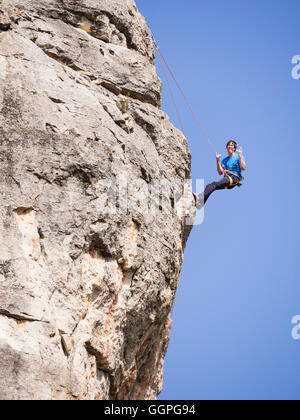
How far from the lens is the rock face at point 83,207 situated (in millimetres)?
11234

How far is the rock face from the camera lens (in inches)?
442

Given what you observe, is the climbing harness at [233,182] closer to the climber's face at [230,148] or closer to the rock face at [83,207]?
the climber's face at [230,148]

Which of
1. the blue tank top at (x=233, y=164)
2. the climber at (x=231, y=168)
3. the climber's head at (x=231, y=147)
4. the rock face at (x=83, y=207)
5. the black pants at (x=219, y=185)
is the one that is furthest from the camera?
the climber's head at (x=231, y=147)

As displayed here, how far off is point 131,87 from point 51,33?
7.23 feet

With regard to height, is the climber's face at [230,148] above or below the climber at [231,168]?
above

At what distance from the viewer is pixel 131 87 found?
16219mm

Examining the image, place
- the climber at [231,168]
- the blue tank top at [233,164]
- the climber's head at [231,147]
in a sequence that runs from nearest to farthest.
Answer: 1. the climber at [231,168]
2. the blue tank top at [233,164]
3. the climber's head at [231,147]

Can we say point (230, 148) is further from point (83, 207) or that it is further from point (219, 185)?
point (83, 207)

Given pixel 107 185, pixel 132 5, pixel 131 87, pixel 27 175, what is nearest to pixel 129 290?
pixel 107 185

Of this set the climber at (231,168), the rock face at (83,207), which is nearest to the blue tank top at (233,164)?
the climber at (231,168)

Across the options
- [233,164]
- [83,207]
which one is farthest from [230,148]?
[83,207]

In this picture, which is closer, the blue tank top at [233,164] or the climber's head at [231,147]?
the blue tank top at [233,164]

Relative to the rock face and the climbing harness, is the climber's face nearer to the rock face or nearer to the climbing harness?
the climbing harness

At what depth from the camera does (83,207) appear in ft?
41.9
